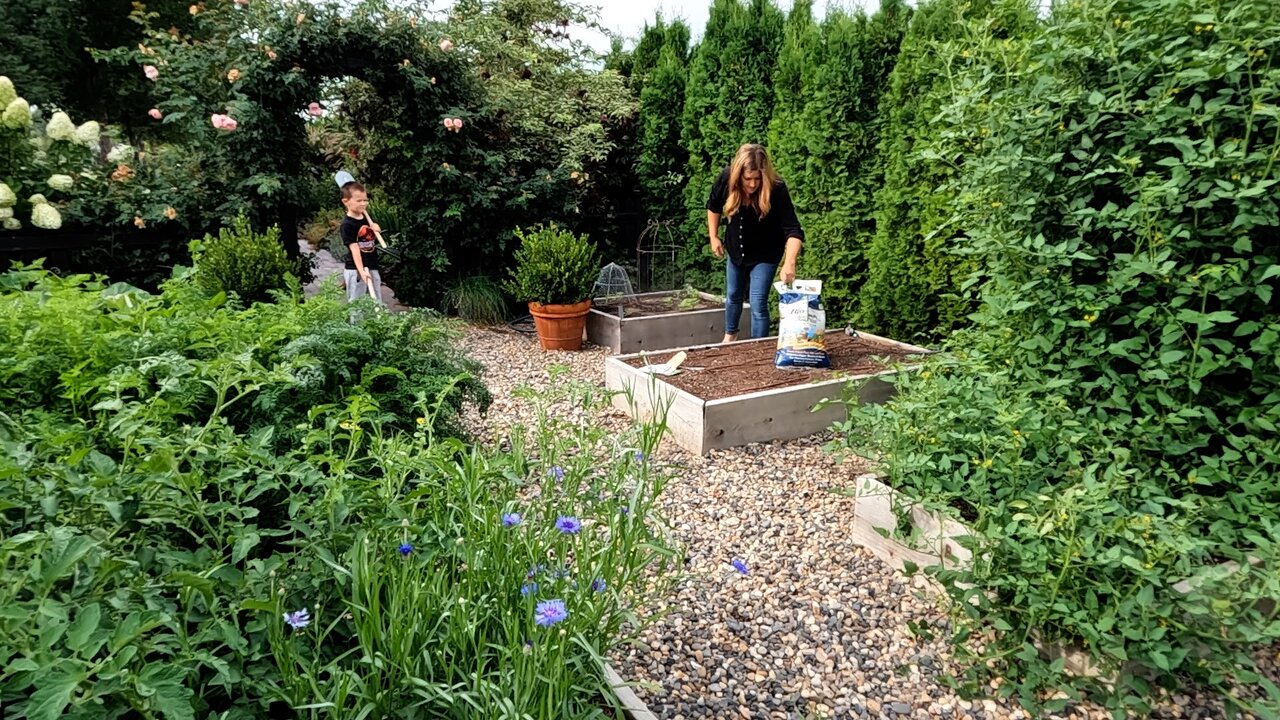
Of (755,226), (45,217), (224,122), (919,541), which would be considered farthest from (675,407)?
(45,217)

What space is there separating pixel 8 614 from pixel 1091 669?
7.46 feet

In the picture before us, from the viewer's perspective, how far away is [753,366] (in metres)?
4.36

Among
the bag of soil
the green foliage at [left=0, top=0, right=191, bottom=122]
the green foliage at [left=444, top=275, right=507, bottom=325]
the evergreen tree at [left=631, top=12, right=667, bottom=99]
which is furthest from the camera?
the green foliage at [left=0, top=0, right=191, bottom=122]

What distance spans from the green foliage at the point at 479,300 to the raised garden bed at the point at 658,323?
1.01 m

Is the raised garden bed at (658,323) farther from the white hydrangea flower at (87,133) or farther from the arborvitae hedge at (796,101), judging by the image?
the white hydrangea flower at (87,133)

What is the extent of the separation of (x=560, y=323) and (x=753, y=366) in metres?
1.96

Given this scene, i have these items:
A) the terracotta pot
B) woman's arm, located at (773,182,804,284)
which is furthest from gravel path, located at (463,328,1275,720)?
the terracotta pot

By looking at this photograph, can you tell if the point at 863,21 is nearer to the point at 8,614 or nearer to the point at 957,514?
the point at 957,514

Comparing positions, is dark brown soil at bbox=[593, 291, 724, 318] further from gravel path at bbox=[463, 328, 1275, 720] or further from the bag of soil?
gravel path at bbox=[463, 328, 1275, 720]

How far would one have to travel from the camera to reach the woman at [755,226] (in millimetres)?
4621

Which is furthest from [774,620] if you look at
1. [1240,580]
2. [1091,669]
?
[1240,580]

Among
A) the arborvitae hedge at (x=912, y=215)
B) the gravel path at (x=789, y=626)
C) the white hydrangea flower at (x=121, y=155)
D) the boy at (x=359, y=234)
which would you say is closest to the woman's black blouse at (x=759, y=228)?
the arborvitae hedge at (x=912, y=215)

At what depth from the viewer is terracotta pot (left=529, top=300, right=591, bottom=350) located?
5.68 meters

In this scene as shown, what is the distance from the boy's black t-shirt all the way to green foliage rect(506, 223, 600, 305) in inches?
45.8
